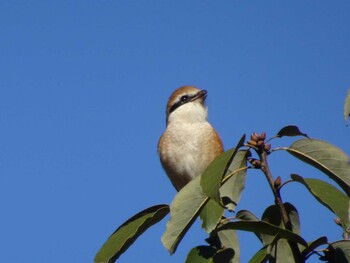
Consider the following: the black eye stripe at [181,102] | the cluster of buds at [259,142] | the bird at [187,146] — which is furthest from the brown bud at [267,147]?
the black eye stripe at [181,102]

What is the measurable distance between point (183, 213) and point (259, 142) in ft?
1.63

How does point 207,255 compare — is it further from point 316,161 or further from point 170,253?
point 316,161

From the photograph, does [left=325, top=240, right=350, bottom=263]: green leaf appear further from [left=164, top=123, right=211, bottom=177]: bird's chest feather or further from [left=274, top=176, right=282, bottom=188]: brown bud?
[left=164, top=123, right=211, bottom=177]: bird's chest feather

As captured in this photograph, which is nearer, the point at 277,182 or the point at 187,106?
the point at 277,182

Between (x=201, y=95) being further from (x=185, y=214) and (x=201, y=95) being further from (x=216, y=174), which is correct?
(x=216, y=174)

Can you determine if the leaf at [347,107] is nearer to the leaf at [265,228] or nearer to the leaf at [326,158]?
the leaf at [326,158]

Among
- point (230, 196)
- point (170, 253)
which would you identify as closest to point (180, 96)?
point (230, 196)

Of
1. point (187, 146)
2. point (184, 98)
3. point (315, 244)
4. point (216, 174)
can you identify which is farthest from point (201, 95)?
point (315, 244)

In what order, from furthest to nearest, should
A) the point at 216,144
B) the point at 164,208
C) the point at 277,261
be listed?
the point at 216,144 < the point at 164,208 < the point at 277,261

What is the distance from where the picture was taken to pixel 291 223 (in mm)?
3252

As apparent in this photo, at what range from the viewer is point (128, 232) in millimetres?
3422

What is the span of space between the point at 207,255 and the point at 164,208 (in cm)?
36

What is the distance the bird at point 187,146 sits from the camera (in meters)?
7.46

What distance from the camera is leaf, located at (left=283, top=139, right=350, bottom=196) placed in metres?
3.19
